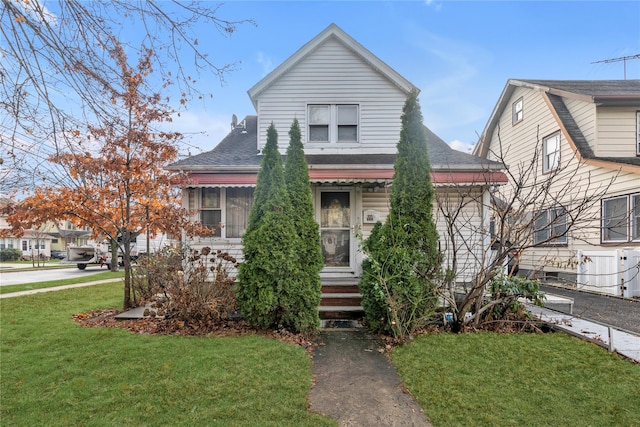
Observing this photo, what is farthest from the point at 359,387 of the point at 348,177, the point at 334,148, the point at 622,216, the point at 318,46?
the point at 622,216

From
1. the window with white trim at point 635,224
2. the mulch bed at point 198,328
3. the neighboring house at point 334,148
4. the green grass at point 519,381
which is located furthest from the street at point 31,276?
the window with white trim at point 635,224

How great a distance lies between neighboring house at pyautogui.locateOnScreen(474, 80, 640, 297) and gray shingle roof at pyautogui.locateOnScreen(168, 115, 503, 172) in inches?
33.7

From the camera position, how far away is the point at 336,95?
1072 cm

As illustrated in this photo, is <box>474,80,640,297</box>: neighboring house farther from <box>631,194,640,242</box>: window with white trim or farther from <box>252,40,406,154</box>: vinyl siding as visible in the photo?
<box>252,40,406,154</box>: vinyl siding

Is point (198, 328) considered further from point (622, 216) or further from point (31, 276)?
point (31, 276)

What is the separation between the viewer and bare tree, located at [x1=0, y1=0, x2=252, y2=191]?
3.89m

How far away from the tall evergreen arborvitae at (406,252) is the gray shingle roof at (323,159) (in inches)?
77.1

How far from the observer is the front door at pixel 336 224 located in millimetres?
9648

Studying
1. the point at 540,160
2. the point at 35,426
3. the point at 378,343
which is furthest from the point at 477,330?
the point at 540,160

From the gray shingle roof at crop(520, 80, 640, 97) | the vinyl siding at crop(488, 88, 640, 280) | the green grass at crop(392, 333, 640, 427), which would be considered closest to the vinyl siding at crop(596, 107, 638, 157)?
the vinyl siding at crop(488, 88, 640, 280)

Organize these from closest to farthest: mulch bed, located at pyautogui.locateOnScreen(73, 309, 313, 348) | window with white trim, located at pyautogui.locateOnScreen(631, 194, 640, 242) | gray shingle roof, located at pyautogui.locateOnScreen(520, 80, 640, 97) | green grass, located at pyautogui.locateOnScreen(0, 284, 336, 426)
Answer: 1. green grass, located at pyautogui.locateOnScreen(0, 284, 336, 426)
2. mulch bed, located at pyautogui.locateOnScreen(73, 309, 313, 348)
3. window with white trim, located at pyautogui.locateOnScreen(631, 194, 640, 242)
4. gray shingle roof, located at pyautogui.locateOnScreen(520, 80, 640, 97)

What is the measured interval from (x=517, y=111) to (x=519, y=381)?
53.7 ft

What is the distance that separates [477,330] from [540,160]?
11888 millimetres

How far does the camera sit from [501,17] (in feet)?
35.0
